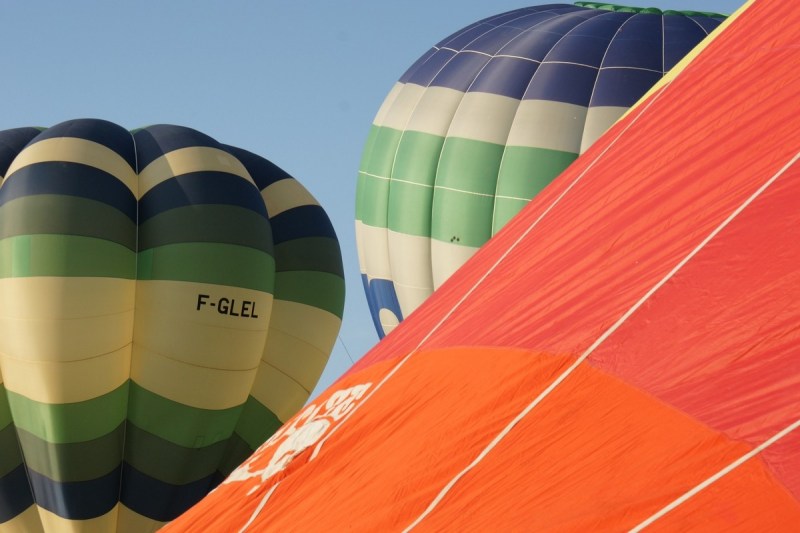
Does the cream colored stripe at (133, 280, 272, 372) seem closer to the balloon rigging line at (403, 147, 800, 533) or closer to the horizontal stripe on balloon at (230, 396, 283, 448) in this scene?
the horizontal stripe on balloon at (230, 396, 283, 448)

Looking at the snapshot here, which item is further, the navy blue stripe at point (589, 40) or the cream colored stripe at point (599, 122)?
the navy blue stripe at point (589, 40)

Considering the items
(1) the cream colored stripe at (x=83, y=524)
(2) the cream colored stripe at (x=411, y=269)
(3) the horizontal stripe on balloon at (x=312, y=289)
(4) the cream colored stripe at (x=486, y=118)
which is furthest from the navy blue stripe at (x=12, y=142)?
(4) the cream colored stripe at (x=486, y=118)

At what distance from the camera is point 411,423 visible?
15.2ft

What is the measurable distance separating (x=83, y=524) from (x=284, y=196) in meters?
3.18

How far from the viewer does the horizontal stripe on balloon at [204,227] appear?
34.8ft

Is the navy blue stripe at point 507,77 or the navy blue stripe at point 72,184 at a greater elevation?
the navy blue stripe at point 507,77

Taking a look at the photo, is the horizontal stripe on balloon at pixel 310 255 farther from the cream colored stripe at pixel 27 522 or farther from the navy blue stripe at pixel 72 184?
the cream colored stripe at pixel 27 522

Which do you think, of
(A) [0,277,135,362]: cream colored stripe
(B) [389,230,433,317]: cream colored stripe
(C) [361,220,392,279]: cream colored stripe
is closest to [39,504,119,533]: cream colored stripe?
(A) [0,277,135,362]: cream colored stripe

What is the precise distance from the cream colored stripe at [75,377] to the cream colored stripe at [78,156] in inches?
50.0

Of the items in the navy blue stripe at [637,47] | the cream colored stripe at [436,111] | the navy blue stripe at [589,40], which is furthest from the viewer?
the cream colored stripe at [436,111]

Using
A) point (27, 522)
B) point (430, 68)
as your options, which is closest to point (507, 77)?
point (430, 68)

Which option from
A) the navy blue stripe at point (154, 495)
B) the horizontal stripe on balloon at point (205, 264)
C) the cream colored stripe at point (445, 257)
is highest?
the horizontal stripe on balloon at point (205, 264)

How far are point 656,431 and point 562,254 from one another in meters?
1.09

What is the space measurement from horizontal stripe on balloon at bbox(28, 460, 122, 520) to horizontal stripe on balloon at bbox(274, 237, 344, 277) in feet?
7.16
